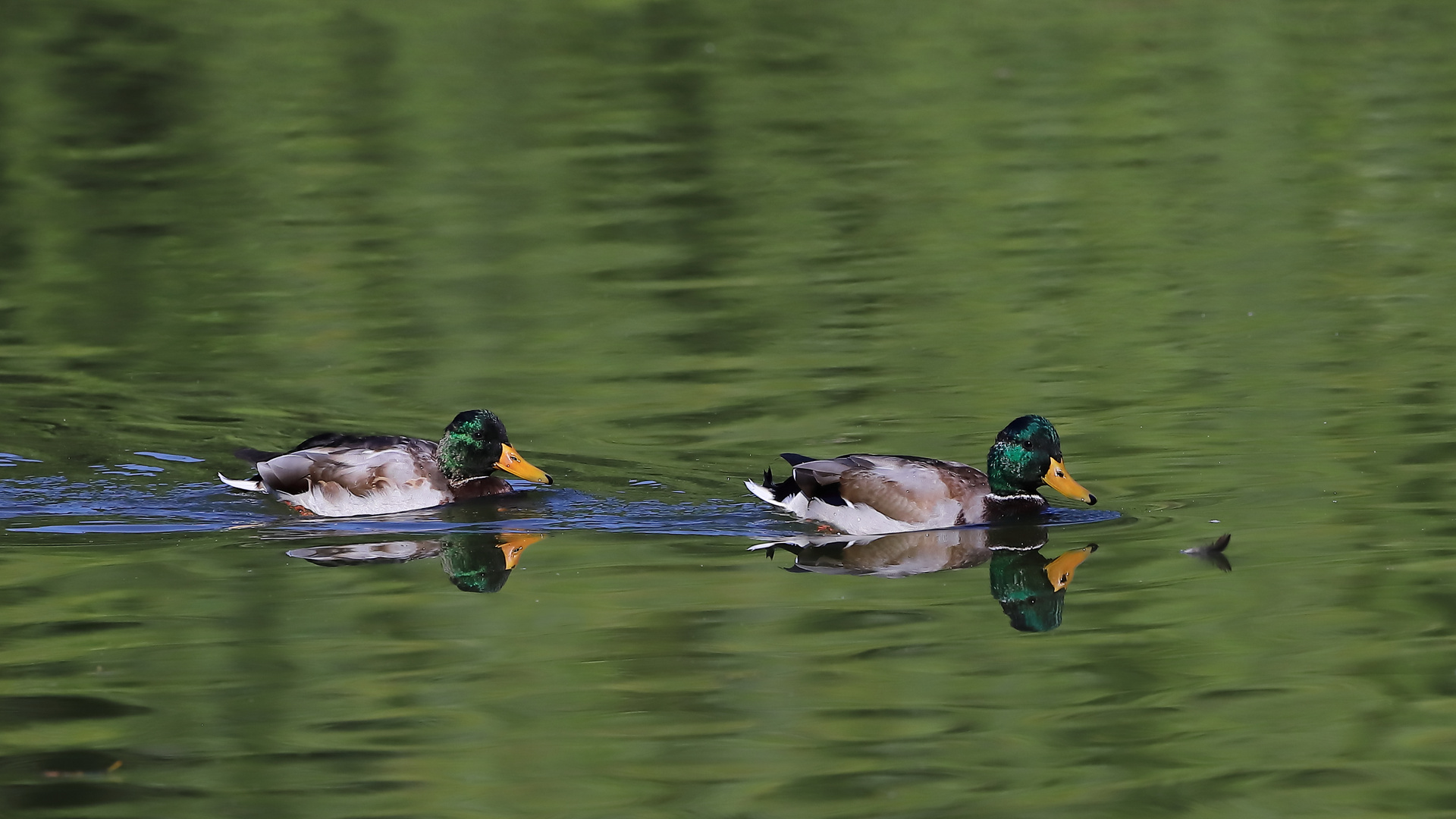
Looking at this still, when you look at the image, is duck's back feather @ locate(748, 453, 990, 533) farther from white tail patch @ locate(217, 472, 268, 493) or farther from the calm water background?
white tail patch @ locate(217, 472, 268, 493)

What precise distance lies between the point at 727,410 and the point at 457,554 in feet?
9.92

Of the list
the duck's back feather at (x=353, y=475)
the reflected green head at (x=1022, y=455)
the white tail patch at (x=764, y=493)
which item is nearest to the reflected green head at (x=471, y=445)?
the duck's back feather at (x=353, y=475)

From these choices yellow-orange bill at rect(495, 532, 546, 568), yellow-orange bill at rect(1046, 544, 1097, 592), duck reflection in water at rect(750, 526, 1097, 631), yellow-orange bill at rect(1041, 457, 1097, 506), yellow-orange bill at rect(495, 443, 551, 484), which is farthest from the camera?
yellow-orange bill at rect(495, 443, 551, 484)

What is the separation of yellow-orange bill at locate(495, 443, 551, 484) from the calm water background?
24 cm

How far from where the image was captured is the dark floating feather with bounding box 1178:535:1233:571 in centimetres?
1061

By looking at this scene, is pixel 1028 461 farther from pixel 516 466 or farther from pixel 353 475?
pixel 353 475

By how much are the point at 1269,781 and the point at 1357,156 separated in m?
17.0

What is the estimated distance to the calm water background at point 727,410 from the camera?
827 centimetres

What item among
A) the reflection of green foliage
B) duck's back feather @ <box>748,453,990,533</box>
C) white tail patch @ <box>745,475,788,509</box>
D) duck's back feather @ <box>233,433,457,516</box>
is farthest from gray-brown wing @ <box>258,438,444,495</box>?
the reflection of green foliage

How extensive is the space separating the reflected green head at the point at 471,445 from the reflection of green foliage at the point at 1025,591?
3044mm

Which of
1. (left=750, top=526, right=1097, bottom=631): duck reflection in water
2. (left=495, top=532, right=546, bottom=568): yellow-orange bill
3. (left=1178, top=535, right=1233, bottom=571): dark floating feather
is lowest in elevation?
(left=750, top=526, right=1097, bottom=631): duck reflection in water

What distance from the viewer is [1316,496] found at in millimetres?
11805

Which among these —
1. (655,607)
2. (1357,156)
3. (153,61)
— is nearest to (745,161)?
(1357,156)

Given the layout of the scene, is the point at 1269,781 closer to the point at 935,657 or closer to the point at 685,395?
the point at 935,657
